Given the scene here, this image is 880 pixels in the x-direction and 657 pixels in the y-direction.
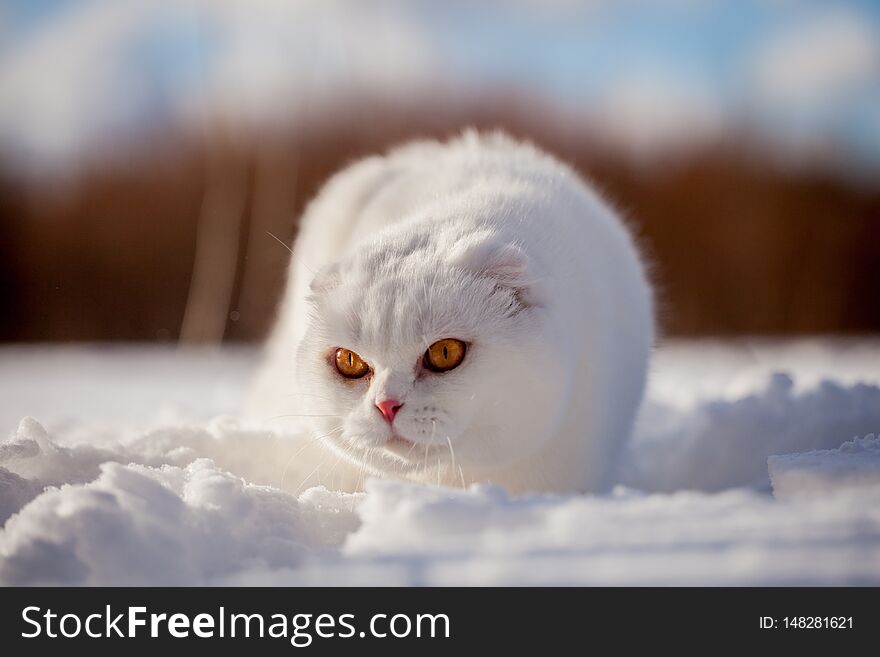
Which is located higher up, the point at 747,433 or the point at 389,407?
the point at 747,433

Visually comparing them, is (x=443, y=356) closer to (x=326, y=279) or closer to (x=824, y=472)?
(x=326, y=279)

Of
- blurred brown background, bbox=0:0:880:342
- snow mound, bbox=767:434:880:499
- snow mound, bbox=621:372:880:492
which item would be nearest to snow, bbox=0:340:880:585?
snow mound, bbox=767:434:880:499

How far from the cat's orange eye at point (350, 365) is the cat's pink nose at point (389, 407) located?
0.17 metres

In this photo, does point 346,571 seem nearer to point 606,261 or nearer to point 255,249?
point 606,261

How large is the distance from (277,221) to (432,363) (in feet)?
14.3

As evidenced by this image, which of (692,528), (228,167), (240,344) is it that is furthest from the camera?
(240,344)

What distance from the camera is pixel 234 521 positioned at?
150 centimetres

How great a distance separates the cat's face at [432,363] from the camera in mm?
1854

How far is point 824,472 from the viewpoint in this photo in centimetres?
147

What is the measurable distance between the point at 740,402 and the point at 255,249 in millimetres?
5175

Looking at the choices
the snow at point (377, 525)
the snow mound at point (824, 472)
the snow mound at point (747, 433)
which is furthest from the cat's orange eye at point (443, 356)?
the snow mound at point (747, 433)

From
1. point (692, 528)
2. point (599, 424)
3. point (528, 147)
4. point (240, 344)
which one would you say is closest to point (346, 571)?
point (692, 528)

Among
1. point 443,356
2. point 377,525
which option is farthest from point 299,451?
point 377,525

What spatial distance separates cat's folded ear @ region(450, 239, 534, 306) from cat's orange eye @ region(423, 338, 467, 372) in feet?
0.71
